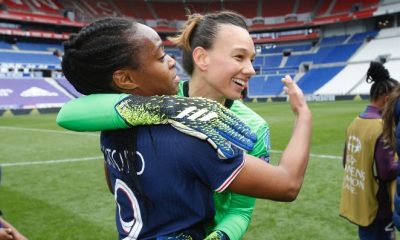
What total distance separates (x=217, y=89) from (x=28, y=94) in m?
35.9

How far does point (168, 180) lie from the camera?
1.27 meters

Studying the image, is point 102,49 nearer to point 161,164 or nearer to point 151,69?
point 151,69

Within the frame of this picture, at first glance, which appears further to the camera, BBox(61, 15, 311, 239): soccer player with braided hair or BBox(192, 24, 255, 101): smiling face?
BBox(192, 24, 255, 101): smiling face

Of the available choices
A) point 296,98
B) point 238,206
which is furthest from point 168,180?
point 296,98

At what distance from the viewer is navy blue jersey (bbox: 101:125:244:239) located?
122 centimetres

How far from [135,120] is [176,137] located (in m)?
0.14

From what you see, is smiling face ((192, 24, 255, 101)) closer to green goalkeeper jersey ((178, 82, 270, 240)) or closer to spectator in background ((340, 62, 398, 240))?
green goalkeeper jersey ((178, 82, 270, 240))

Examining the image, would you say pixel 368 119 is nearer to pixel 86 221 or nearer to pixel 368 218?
pixel 368 218

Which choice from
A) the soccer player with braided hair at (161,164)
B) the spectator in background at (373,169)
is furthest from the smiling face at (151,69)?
the spectator in background at (373,169)

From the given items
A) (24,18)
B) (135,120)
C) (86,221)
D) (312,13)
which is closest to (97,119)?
(135,120)

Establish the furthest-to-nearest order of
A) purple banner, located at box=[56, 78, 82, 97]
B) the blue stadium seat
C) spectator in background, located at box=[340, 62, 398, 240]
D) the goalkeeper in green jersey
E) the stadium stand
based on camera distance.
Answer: the blue stadium seat < the stadium stand < purple banner, located at box=[56, 78, 82, 97] < spectator in background, located at box=[340, 62, 398, 240] < the goalkeeper in green jersey

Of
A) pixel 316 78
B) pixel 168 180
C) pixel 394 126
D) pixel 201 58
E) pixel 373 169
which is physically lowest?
pixel 316 78

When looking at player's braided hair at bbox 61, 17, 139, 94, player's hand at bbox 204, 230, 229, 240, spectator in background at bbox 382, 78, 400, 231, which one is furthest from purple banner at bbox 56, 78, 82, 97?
player's hand at bbox 204, 230, 229, 240

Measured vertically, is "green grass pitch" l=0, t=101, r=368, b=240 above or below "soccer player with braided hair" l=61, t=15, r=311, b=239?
below
